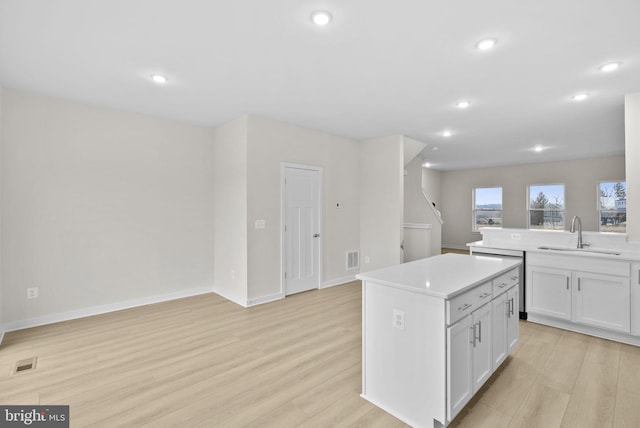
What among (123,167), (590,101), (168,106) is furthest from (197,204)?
(590,101)

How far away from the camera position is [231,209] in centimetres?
446

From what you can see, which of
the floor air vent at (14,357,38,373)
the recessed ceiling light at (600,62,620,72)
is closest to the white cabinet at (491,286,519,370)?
the recessed ceiling light at (600,62,620,72)

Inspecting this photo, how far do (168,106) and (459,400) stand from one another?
13.9ft

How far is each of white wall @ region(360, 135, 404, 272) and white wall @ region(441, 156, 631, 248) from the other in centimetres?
545

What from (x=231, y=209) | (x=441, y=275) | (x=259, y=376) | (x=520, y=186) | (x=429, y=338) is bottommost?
(x=259, y=376)

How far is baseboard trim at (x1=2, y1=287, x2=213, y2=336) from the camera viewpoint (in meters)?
3.39

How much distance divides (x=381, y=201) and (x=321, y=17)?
368cm

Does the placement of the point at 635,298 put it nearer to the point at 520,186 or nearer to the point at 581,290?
the point at 581,290

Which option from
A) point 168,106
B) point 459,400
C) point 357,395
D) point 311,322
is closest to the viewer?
point 459,400

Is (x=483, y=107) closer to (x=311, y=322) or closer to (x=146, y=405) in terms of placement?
(x=311, y=322)

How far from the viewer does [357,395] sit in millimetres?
2178

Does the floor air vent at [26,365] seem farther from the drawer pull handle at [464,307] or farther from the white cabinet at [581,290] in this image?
the white cabinet at [581,290]

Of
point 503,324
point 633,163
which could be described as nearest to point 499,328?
point 503,324

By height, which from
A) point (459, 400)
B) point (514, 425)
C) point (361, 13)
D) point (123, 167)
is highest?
point (361, 13)
